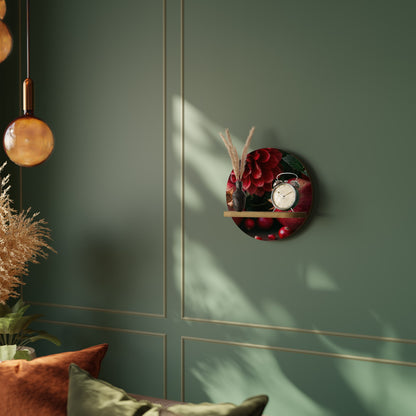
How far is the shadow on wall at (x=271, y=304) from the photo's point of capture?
2.38 meters

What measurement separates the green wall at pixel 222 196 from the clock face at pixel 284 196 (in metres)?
0.16

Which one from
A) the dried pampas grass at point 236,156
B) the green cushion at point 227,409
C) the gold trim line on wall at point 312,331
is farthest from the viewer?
the dried pampas grass at point 236,156

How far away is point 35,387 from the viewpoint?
179cm

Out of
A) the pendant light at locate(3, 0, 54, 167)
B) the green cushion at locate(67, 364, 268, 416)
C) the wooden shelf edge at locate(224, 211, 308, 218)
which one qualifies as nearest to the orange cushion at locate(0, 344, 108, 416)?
the green cushion at locate(67, 364, 268, 416)

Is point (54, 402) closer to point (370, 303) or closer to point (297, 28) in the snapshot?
point (370, 303)

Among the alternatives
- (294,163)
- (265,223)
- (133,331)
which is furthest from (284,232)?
(133,331)

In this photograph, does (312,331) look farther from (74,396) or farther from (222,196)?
(74,396)

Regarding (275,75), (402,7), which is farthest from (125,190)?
(402,7)

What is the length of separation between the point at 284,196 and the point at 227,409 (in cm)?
126

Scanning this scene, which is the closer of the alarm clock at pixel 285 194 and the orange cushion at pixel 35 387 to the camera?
the orange cushion at pixel 35 387

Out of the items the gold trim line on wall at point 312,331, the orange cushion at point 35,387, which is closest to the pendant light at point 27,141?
the orange cushion at point 35,387

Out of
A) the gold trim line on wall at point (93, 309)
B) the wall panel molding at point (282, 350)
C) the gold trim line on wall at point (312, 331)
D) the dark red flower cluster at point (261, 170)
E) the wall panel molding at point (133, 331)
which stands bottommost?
the wall panel molding at point (133, 331)

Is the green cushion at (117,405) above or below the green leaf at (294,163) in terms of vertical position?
below

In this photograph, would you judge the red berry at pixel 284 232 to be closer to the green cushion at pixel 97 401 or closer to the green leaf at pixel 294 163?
the green leaf at pixel 294 163
